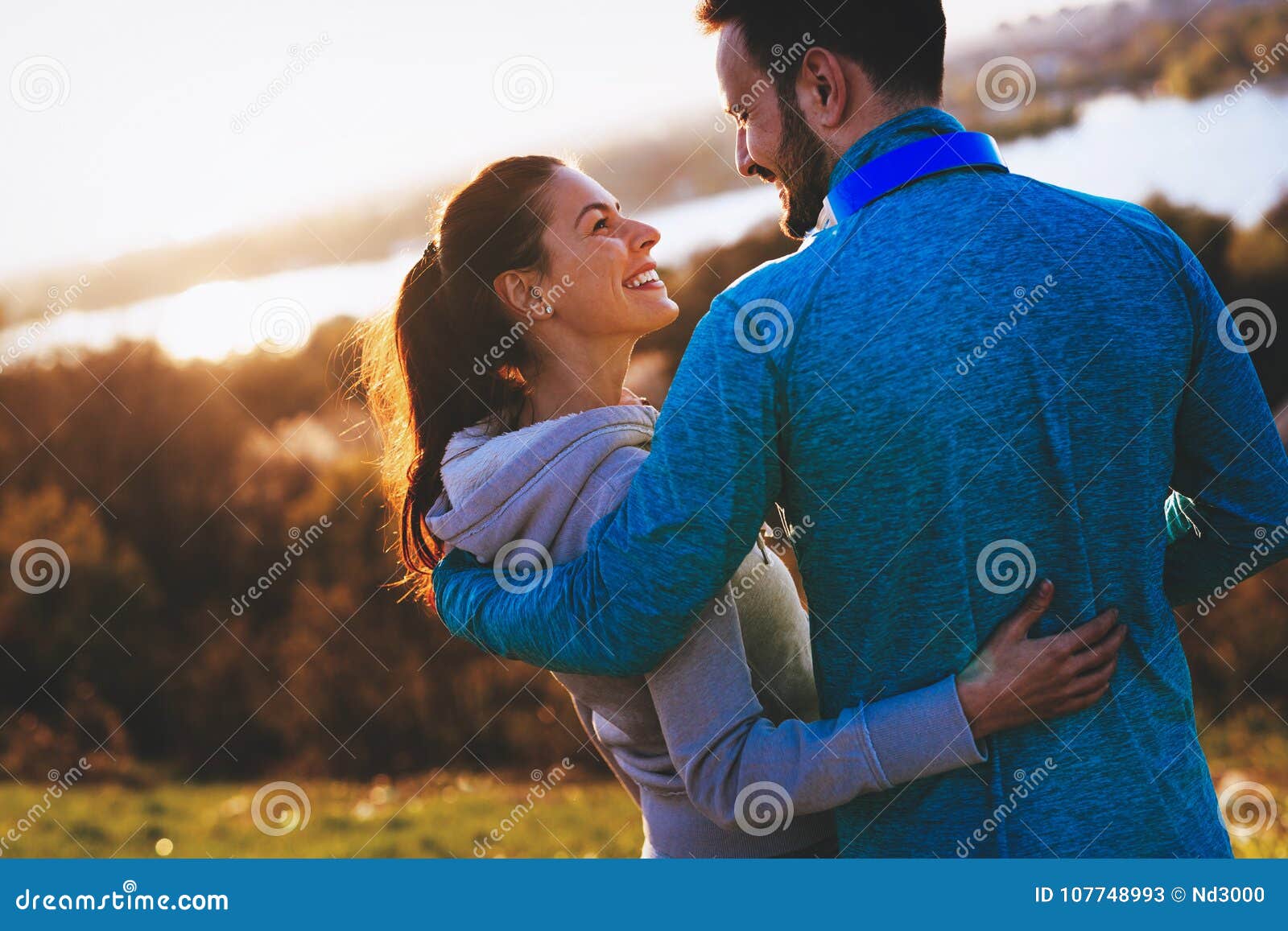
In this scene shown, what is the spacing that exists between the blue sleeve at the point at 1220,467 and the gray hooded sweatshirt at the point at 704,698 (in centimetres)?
60

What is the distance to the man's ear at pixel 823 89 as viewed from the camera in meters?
1.69

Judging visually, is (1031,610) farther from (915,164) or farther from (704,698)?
(915,164)

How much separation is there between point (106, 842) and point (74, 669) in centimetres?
219

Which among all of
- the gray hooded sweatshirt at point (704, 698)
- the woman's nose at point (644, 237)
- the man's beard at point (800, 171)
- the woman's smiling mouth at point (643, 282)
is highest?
the man's beard at point (800, 171)

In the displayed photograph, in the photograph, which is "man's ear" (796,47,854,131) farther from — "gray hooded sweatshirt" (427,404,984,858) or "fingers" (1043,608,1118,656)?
"fingers" (1043,608,1118,656)

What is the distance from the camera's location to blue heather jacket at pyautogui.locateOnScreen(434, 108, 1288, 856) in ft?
4.66

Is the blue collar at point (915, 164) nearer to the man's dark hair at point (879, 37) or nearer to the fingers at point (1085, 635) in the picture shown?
the man's dark hair at point (879, 37)

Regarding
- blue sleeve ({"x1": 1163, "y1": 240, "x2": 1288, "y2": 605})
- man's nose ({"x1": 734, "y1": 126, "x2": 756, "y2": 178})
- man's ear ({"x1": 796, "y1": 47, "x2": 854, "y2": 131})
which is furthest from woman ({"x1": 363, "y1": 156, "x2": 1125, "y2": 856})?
man's ear ({"x1": 796, "y1": 47, "x2": 854, "y2": 131})

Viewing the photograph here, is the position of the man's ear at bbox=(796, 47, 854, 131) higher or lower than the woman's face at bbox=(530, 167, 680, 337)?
higher

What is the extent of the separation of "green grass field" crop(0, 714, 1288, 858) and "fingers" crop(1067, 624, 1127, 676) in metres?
3.59

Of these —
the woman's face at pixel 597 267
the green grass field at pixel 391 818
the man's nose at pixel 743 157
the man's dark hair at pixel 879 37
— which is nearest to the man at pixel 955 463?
the man's dark hair at pixel 879 37

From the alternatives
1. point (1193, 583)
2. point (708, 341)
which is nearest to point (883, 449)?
point (708, 341)

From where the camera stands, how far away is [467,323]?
7.13 ft

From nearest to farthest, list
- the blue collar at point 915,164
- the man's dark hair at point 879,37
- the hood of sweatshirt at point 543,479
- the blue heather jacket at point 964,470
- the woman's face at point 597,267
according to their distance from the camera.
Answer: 1. the blue heather jacket at point 964,470
2. the blue collar at point 915,164
3. the man's dark hair at point 879,37
4. the hood of sweatshirt at point 543,479
5. the woman's face at point 597,267
